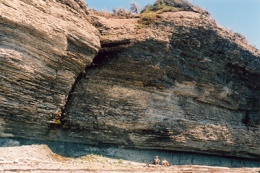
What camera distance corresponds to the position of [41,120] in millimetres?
16328

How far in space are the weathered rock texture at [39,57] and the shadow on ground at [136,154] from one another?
0.59m

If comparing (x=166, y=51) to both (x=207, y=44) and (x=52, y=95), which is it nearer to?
(x=207, y=44)

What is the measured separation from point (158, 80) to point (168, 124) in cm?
296

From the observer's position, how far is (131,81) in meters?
18.8

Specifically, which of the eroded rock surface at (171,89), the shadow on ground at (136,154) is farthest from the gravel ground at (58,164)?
the eroded rock surface at (171,89)

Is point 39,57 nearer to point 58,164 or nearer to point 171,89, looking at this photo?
point 58,164

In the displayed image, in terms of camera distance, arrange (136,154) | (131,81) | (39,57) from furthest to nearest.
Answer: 1. (136,154)
2. (131,81)
3. (39,57)

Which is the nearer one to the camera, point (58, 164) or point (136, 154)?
point (58, 164)

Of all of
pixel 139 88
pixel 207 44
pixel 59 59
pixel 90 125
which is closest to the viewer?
pixel 59 59

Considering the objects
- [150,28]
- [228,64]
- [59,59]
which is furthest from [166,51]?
[59,59]

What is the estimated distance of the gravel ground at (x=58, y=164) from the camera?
14150 mm

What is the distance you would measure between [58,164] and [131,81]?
659 centimetres

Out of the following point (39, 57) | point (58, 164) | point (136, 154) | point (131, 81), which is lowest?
point (58, 164)

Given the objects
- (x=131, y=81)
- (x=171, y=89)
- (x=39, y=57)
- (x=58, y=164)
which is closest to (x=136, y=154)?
(x=131, y=81)
